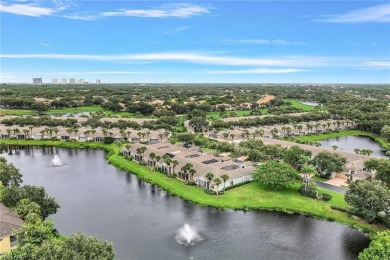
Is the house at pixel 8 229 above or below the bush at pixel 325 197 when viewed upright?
above

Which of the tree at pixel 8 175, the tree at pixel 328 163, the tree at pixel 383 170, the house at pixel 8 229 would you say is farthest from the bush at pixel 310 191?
the tree at pixel 8 175

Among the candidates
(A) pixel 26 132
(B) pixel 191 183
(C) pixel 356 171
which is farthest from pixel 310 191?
(A) pixel 26 132

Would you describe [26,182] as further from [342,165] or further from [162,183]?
[342,165]

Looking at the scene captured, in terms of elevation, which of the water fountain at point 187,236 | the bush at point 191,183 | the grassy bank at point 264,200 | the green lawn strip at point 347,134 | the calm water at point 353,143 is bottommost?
the water fountain at point 187,236

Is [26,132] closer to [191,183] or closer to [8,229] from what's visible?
[191,183]

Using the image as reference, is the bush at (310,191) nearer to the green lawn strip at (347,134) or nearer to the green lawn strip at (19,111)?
the green lawn strip at (347,134)

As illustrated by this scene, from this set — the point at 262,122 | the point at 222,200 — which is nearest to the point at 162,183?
the point at 222,200

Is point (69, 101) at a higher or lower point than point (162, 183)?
higher
